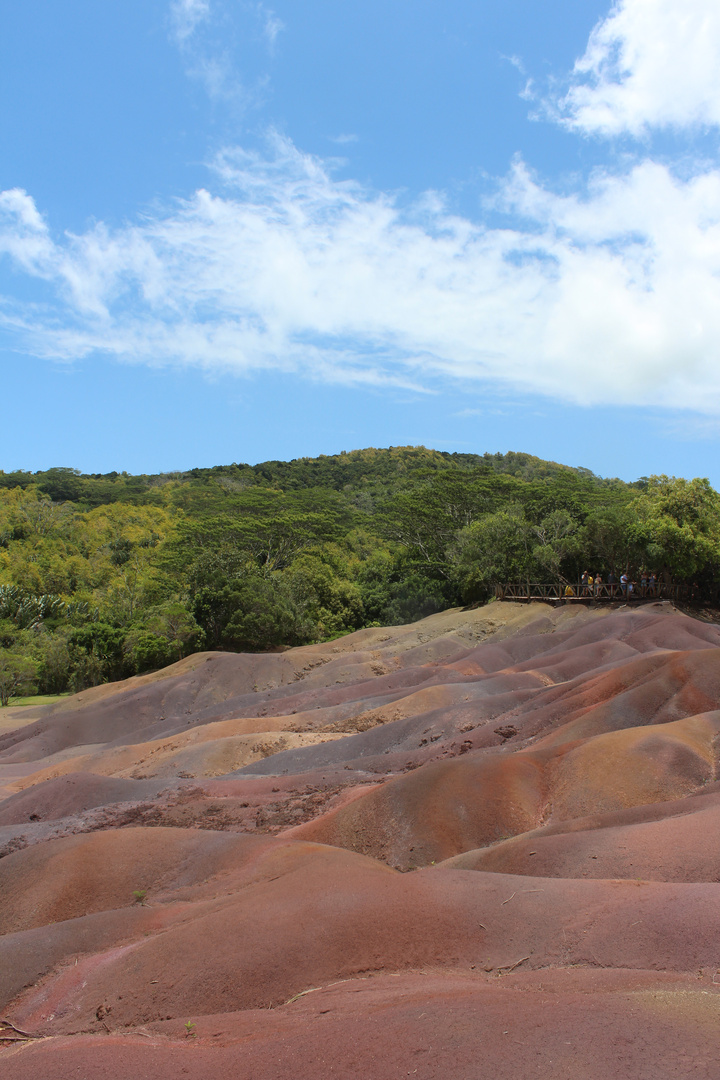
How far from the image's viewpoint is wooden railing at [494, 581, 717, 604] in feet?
141

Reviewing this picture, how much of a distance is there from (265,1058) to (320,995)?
1.77 m

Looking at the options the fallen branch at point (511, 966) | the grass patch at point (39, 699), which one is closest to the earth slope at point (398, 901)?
the fallen branch at point (511, 966)

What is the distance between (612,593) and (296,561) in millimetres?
21959

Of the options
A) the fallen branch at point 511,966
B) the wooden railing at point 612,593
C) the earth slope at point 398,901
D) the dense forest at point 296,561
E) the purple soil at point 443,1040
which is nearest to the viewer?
the purple soil at point 443,1040

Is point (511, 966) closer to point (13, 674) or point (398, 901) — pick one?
point (398, 901)

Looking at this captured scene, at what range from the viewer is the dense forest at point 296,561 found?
44.2m

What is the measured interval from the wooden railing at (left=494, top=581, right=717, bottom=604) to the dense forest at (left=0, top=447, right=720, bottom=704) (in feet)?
2.75

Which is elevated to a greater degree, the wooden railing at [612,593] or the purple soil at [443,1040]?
the wooden railing at [612,593]

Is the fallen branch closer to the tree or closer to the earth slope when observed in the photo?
the earth slope

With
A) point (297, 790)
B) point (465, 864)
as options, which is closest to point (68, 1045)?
point (465, 864)

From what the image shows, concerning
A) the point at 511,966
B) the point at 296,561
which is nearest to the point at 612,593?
the point at 296,561

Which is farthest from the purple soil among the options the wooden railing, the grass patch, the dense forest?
the grass patch

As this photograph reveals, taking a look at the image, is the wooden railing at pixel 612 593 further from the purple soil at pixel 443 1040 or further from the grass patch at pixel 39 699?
the purple soil at pixel 443 1040

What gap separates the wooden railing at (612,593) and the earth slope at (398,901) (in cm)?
2161
